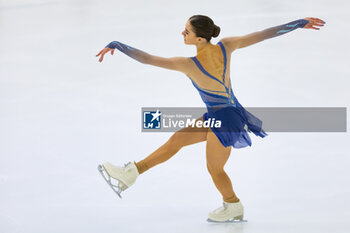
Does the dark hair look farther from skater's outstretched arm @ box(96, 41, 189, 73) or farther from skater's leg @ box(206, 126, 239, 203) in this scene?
skater's leg @ box(206, 126, 239, 203)

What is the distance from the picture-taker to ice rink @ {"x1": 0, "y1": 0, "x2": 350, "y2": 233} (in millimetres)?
4246

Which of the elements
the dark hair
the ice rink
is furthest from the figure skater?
the ice rink

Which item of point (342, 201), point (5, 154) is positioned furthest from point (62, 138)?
point (342, 201)

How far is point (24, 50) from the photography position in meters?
7.56

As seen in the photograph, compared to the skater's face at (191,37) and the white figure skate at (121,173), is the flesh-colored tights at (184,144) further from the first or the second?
the skater's face at (191,37)

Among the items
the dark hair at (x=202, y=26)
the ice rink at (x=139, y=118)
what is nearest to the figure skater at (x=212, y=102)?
the dark hair at (x=202, y=26)

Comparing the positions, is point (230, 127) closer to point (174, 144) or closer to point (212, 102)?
point (212, 102)

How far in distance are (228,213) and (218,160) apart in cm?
40

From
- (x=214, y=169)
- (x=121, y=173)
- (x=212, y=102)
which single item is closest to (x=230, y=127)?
(x=212, y=102)

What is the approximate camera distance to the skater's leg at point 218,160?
155 inches

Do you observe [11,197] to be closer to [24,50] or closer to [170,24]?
[24,50]

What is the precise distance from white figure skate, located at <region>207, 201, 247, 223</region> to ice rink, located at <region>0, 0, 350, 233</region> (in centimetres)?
7

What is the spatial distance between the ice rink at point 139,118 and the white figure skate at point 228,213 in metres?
0.07

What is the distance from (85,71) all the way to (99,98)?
79 cm
